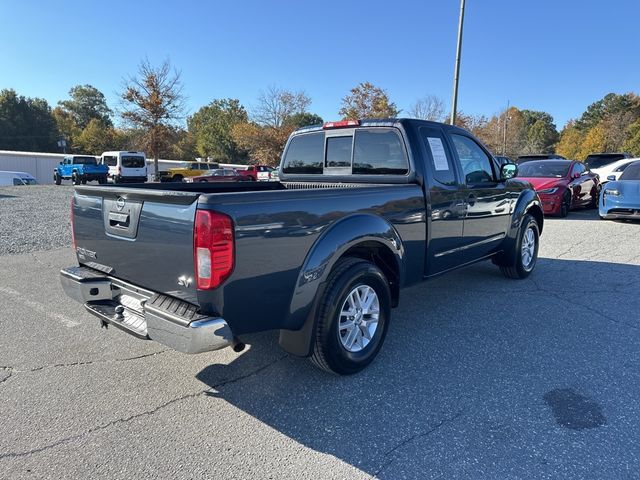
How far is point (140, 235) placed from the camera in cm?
272

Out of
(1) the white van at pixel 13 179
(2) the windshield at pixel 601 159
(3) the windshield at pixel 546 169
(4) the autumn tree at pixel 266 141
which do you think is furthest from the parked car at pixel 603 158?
(1) the white van at pixel 13 179

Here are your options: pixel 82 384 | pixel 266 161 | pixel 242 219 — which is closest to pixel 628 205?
pixel 242 219

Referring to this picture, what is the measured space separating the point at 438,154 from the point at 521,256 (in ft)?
7.78

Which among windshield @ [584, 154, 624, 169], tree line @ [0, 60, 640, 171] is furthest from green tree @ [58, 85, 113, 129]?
windshield @ [584, 154, 624, 169]

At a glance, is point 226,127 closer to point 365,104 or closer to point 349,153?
point 365,104

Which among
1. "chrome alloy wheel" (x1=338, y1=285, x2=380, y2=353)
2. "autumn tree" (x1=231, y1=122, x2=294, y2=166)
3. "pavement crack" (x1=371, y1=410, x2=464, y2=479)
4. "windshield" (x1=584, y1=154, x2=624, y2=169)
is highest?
"autumn tree" (x1=231, y1=122, x2=294, y2=166)

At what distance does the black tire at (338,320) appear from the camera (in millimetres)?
2930

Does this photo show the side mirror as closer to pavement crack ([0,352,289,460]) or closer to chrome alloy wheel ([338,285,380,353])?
chrome alloy wheel ([338,285,380,353])

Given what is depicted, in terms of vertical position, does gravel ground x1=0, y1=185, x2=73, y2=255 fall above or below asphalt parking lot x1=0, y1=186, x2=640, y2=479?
above

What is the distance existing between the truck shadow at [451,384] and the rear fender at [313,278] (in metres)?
0.41

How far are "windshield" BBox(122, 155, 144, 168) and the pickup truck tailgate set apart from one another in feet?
87.1

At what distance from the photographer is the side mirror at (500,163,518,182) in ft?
16.4

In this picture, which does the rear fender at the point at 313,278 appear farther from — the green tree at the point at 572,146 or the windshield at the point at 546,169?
the green tree at the point at 572,146

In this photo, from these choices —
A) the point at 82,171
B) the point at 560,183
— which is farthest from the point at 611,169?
the point at 82,171
